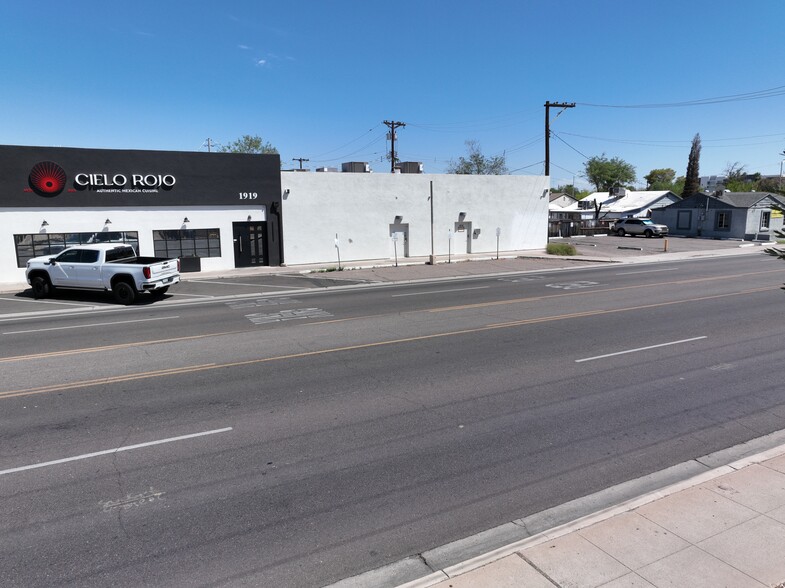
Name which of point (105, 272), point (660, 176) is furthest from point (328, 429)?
point (660, 176)

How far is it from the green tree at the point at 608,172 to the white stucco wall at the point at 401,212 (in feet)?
213

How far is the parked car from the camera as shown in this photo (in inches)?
1916

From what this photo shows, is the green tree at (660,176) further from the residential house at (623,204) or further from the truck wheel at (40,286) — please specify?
the truck wheel at (40,286)

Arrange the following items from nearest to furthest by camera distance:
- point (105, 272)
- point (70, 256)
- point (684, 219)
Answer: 1. point (105, 272)
2. point (70, 256)
3. point (684, 219)

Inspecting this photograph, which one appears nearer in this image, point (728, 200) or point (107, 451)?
point (107, 451)

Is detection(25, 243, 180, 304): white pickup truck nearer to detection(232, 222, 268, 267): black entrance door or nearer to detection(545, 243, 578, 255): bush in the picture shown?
detection(232, 222, 268, 267): black entrance door

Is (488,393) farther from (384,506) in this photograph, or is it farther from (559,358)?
(384,506)

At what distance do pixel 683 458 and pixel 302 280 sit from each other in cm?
1889

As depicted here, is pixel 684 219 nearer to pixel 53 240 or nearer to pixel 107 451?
pixel 53 240

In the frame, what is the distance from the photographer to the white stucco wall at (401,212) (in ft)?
92.3

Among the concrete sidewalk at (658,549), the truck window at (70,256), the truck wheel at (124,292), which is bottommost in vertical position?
the concrete sidewalk at (658,549)

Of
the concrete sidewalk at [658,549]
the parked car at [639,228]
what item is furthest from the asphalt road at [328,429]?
the parked car at [639,228]

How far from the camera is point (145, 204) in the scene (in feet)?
81.2

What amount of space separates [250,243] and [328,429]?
22209 millimetres
